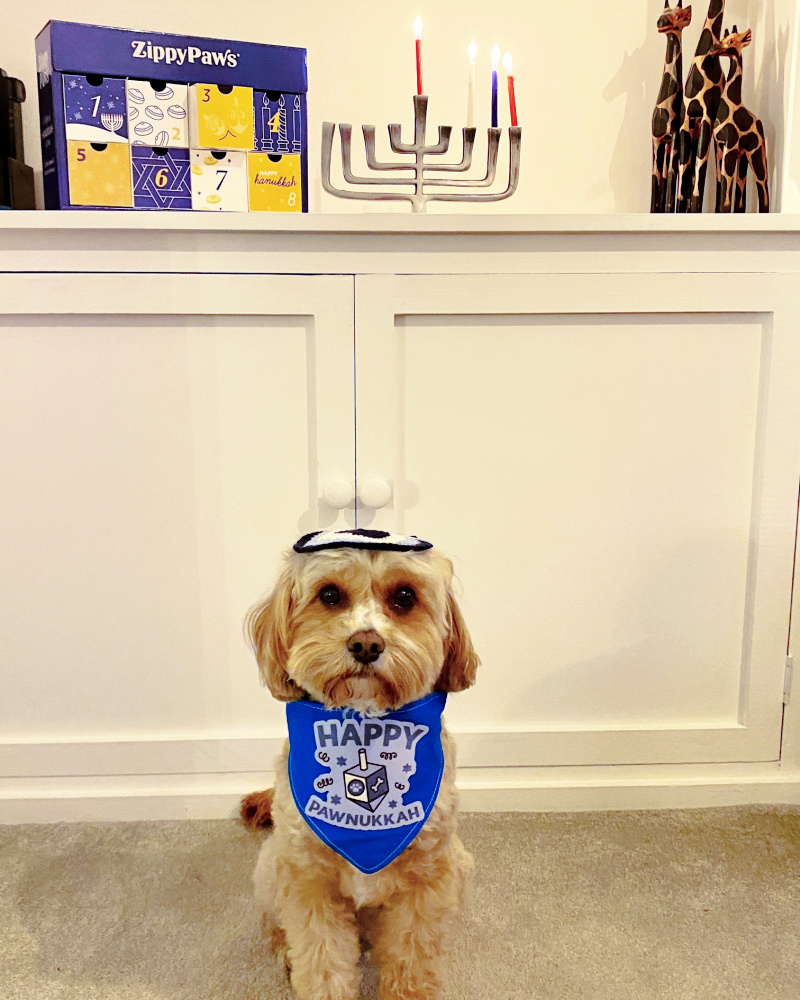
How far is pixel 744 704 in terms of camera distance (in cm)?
138

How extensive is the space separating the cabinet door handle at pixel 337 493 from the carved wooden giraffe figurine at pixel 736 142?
0.87m

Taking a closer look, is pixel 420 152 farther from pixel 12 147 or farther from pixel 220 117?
pixel 12 147

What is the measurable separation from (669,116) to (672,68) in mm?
88

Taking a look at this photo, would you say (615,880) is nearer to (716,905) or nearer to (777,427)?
(716,905)

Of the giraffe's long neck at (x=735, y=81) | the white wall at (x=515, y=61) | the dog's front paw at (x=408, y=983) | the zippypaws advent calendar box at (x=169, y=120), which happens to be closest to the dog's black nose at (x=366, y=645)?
the dog's front paw at (x=408, y=983)

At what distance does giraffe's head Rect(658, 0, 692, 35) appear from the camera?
1.42m

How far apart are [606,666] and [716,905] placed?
0.39 m

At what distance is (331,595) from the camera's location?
85 cm

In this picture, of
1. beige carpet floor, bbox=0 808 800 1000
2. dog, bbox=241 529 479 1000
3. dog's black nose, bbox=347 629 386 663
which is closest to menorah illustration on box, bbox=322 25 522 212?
dog, bbox=241 529 479 1000

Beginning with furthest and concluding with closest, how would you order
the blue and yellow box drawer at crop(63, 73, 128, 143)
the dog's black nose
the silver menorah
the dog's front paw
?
the silver menorah
the blue and yellow box drawer at crop(63, 73, 128, 143)
the dog's front paw
the dog's black nose

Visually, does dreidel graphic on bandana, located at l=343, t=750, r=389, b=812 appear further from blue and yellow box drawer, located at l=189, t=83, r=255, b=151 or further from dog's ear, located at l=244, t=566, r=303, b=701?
blue and yellow box drawer, located at l=189, t=83, r=255, b=151

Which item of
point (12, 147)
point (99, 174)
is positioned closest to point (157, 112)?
point (99, 174)

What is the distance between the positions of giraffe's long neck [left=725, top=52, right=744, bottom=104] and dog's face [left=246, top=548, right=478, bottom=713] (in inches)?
43.3

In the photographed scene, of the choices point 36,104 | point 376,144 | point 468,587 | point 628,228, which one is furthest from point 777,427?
point 36,104
